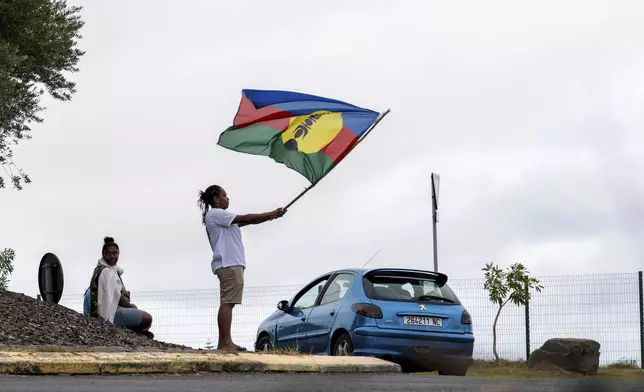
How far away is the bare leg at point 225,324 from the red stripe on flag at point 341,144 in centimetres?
269

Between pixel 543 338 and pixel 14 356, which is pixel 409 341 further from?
pixel 543 338

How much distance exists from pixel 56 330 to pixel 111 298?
89 centimetres

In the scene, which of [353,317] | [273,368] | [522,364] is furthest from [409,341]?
[522,364]

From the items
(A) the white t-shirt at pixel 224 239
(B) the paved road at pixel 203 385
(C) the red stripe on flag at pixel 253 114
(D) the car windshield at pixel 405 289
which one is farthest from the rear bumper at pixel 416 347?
(B) the paved road at pixel 203 385

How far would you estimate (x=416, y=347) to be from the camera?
1351 centimetres

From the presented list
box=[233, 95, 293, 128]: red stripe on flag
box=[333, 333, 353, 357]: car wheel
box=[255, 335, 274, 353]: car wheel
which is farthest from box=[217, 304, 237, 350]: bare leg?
box=[255, 335, 274, 353]: car wheel

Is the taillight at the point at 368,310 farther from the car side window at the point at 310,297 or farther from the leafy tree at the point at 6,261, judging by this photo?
the leafy tree at the point at 6,261

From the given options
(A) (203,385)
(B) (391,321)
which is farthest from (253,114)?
(A) (203,385)

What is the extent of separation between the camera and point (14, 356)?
10281 mm

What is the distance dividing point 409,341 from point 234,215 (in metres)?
2.79

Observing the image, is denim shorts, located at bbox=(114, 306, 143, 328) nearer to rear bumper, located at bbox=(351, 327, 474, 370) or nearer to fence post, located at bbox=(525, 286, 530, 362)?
rear bumper, located at bbox=(351, 327, 474, 370)

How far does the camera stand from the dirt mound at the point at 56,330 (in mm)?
13414

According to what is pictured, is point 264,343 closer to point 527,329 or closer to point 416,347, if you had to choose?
point 416,347

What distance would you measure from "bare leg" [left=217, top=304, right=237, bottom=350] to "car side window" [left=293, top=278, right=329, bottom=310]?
2.06 m
